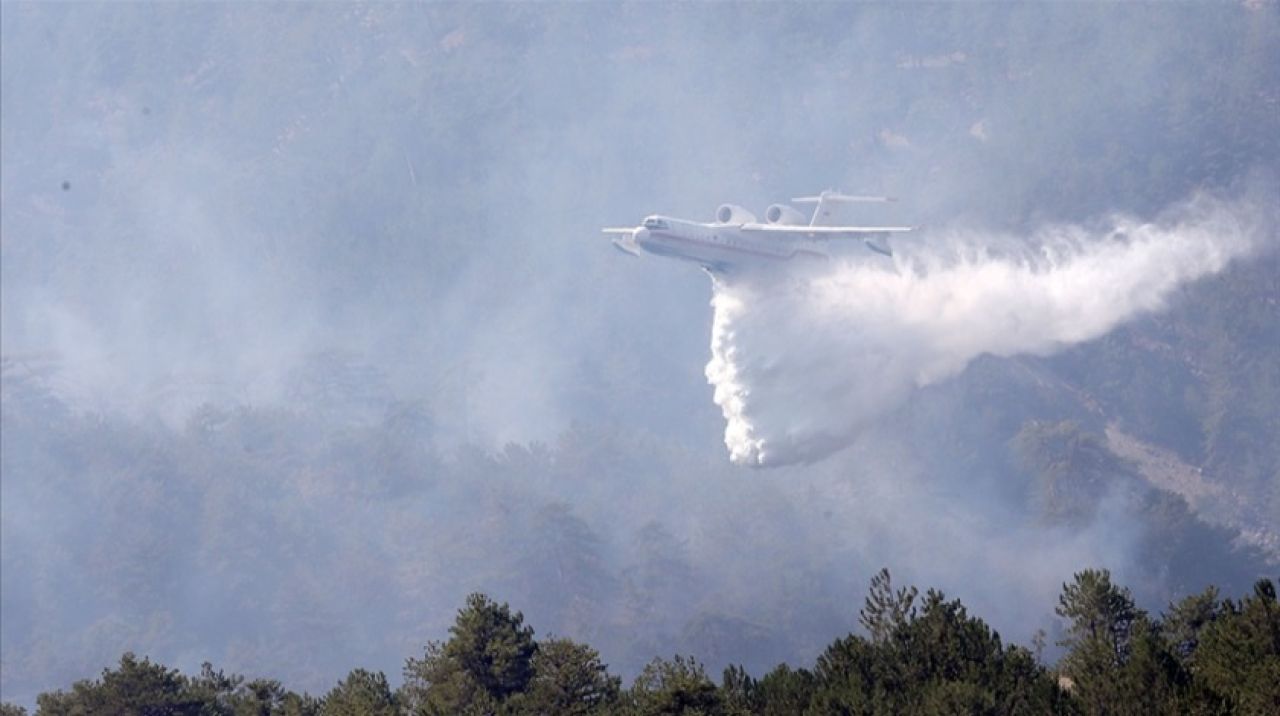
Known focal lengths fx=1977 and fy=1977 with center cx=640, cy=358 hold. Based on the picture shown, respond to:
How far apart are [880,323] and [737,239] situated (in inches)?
377

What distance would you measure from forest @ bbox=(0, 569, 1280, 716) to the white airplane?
25478 mm

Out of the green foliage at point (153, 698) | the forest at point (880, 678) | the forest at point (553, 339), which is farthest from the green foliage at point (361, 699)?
the forest at point (553, 339)

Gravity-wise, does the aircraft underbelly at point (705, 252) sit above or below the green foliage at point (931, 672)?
above

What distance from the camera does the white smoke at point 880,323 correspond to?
84938 mm

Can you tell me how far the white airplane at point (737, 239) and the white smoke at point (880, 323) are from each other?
53.0 inches

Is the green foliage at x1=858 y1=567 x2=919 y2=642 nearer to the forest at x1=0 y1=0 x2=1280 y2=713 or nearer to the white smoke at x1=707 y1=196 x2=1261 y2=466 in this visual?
the white smoke at x1=707 y1=196 x2=1261 y2=466

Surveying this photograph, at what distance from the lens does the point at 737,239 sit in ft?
266

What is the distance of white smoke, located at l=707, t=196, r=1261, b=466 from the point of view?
8494cm

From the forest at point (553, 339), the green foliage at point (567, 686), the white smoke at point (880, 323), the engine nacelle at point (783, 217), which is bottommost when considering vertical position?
the green foliage at point (567, 686)

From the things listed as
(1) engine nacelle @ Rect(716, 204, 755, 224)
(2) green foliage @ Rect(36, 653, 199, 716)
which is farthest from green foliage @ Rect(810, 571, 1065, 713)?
(1) engine nacelle @ Rect(716, 204, 755, 224)

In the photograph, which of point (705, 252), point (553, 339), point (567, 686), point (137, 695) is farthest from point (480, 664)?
point (553, 339)

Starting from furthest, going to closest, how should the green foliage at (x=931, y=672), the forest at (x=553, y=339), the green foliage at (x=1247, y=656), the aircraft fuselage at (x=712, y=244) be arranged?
the forest at (x=553, y=339) → the aircraft fuselage at (x=712, y=244) → the green foliage at (x=931, y=672) → the green foliage at (x=1247, y=656)

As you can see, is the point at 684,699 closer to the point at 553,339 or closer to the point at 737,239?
the point at 737,239

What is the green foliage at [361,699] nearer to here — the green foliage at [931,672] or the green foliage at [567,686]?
the green foliage at [567,686]
